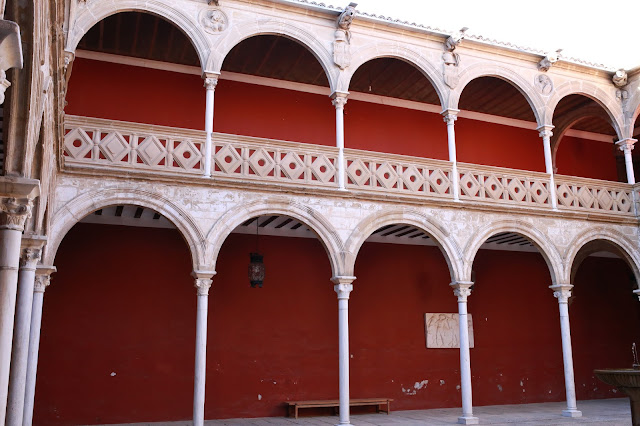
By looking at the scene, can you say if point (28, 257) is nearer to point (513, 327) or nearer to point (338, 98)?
point (338, 98)

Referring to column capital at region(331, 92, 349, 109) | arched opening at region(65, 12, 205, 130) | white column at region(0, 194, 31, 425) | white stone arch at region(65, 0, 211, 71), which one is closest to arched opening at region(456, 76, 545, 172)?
Result: column capital at region(331, 92, 349, 109)

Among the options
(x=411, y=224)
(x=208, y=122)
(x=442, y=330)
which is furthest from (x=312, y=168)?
(x=442, y=330)

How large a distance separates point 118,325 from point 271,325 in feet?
8.25

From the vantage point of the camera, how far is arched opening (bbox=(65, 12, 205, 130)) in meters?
10.2

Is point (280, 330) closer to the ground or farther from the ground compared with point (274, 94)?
closer to the ground

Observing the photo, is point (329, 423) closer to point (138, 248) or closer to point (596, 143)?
point (138, 248)

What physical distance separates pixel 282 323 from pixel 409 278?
2.68 metres

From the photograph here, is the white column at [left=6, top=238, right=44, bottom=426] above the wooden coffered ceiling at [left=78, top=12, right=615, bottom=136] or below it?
below

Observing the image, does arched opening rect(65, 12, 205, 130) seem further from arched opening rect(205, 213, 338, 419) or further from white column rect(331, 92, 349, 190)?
white column rect(331, 92, 349, 190)

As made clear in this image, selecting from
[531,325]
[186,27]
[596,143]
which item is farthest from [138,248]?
[596,143]

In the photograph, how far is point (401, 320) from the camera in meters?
11.8

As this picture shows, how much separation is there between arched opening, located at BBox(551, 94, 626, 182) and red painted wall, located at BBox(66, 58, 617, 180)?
0.04 metres

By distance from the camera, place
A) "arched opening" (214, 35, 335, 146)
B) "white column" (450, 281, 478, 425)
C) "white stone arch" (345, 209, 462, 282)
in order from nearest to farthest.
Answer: "white stone arch" (345, 209, 462, 282), "white column" (450, 281, 478, 425), "arched opening" (214, 35, 335, 146)

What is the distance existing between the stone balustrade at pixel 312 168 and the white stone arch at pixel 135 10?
116 cm
